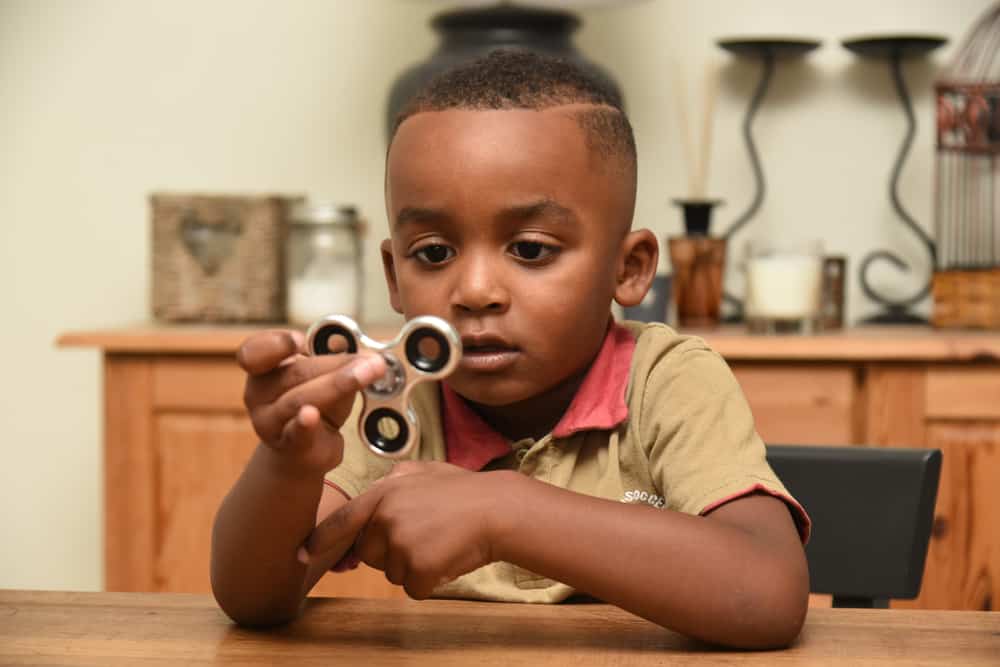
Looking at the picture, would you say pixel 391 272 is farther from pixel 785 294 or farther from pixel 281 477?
pixel 785 294

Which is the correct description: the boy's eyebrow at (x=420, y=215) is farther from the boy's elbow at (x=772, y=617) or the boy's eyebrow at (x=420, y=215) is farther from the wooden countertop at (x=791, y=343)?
the wooden countertop at (x=791, y=343)

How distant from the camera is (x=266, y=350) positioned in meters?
0.60

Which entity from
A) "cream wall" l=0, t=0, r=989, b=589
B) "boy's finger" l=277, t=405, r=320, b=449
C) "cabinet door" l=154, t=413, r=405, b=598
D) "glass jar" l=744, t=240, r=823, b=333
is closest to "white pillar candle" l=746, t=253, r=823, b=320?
"glass jar" l=744, t=240, r=823, b=333

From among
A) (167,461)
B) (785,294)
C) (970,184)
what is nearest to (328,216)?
(167,461)

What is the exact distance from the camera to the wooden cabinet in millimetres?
1746

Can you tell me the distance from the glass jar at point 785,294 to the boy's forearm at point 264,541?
49.3 inches

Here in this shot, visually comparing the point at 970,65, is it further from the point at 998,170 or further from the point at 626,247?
the point at 626,247

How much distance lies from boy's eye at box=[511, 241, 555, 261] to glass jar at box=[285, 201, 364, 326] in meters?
1.22

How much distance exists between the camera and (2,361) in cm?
238

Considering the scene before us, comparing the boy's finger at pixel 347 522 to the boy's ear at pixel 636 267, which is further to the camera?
the boy's ear at pixel 636 267

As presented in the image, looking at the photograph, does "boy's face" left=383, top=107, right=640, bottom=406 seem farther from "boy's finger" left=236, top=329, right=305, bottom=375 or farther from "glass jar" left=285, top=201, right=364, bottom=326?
"glass jar" left=285, top=201, right=364, bottom=326

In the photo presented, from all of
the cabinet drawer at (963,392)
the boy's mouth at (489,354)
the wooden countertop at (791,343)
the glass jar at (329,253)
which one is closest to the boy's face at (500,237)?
the boy's mouth at (489,354)

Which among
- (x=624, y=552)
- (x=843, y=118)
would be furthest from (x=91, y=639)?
(x=843, y=118)

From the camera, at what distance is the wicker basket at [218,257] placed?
2031mm
